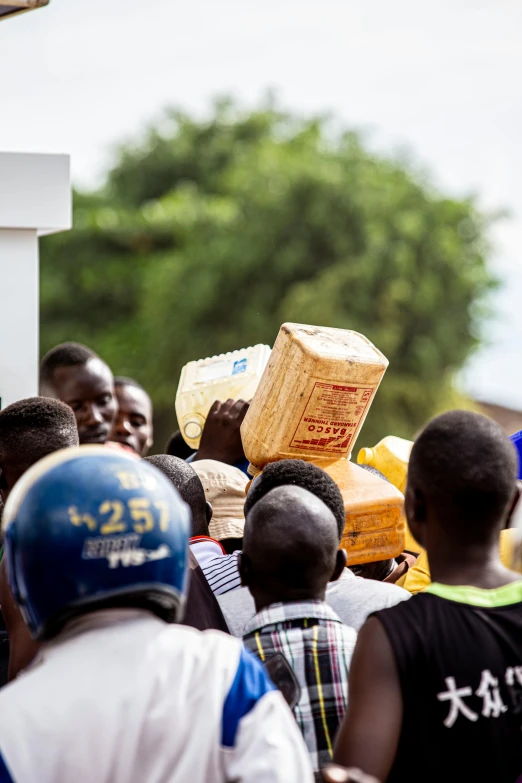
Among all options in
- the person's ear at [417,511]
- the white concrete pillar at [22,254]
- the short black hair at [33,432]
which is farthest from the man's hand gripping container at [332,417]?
the white concrete pillar at [22,254]

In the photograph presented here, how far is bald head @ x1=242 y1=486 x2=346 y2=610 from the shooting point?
8.66 ft

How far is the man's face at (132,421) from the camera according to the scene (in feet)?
21.9

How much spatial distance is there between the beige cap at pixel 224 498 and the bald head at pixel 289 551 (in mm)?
1419

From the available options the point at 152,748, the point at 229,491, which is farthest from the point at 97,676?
the point at 229,491

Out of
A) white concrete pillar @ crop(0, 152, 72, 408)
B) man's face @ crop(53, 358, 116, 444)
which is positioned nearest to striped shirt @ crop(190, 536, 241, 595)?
man's face @ crop(53, 358, 116, 444)

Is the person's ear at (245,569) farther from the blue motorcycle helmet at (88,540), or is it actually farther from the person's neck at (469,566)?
the blue motorcycle helmet at (88,540)

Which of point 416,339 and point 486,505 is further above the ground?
point 486,505

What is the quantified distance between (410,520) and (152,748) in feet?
3.10

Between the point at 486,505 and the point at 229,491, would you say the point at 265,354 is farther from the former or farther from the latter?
the point at 486,505

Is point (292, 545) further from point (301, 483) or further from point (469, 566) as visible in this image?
point (301, 483)

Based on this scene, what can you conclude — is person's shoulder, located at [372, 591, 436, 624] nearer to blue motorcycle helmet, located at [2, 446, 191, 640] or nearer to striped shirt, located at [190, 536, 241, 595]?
blue motorcycle helmet, located at [2, 446, 191, 640]

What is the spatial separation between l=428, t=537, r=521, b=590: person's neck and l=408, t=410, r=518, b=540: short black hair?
0.12 feet

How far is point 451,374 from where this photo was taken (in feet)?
77.7

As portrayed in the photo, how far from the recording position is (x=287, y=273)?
23219mm
